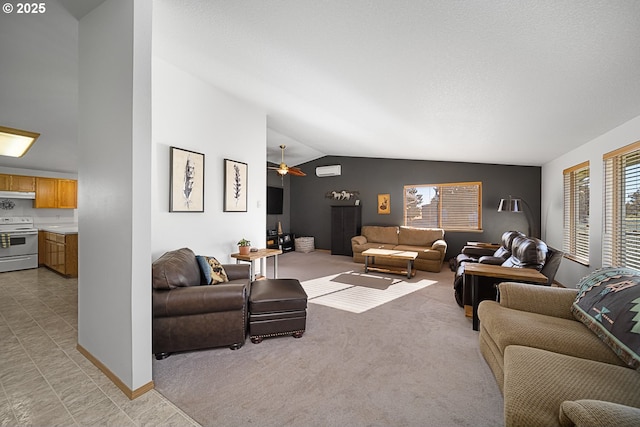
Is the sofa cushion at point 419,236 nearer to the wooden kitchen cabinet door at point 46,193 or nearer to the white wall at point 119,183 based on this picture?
the white wall at point 119,183

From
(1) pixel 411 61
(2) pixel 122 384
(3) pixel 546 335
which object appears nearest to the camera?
(3) pixel 546 335

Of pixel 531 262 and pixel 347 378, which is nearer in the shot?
pixel 347 378

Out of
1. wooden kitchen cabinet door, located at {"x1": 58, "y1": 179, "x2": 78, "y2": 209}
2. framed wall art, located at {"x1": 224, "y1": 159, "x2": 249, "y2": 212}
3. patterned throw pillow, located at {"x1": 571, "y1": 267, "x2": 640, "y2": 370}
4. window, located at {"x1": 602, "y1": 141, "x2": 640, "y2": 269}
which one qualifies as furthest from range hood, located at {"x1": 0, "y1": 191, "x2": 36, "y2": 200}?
window, located at {"x1": 602, "y1": 141, "x2": 640, "y2": 269}

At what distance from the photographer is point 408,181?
277 inches

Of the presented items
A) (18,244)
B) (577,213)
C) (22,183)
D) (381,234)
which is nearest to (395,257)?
(381,234)

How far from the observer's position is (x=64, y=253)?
4691 millimetres

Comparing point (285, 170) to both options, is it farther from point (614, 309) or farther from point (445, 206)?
point (614, 309)

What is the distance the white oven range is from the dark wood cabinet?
662cm

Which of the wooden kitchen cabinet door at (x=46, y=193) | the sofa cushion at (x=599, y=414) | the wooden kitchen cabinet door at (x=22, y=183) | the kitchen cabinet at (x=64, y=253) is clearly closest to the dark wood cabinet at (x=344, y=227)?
the kitchen cabinet at (x=64, y=253)

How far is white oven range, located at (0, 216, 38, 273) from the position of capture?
4832 millimetres

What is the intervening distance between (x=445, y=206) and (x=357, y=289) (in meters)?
3.75

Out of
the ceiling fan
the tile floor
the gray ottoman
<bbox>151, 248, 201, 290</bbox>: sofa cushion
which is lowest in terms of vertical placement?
the tile floor

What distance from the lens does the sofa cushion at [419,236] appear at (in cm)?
633

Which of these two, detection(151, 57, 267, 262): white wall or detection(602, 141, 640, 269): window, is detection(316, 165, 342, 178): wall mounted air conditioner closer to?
detection(151, 57, 267, 262): white wall
